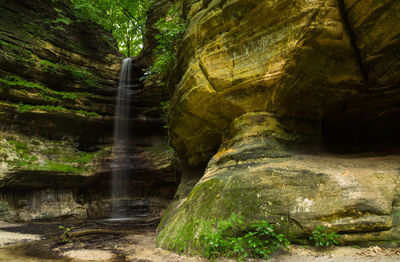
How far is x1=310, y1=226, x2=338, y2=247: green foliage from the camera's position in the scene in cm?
349

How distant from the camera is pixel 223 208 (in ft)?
14.8

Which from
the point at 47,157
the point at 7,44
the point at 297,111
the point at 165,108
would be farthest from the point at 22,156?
the point at 297,111

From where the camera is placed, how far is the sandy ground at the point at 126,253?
3234 millimetres

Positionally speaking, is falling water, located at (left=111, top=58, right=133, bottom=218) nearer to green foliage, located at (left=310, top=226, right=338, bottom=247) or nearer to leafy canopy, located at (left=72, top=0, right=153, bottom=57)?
leafy canopy, located at (left=72, top=0, right=153, bottom=57)

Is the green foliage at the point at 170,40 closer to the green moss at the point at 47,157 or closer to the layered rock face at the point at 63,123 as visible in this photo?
the layered rock face at the point at 63,123

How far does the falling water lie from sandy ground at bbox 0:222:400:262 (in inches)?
248

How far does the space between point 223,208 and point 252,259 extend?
3.35 ft

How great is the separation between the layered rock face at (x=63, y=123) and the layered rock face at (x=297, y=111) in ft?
28.1

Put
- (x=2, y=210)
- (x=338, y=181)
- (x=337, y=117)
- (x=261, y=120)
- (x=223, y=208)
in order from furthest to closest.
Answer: (x=2, y=210), (x=337, y=117), (x=261, y=120), (x=223, y=208), (x=338, y=181)


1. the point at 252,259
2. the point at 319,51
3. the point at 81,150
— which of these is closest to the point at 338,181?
the point at 252,259

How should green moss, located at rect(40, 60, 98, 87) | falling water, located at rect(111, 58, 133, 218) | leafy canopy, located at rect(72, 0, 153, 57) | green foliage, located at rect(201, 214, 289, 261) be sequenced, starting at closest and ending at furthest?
green foliage, located at rect(201, 214, 289, 261) < green moss, located at rect(40, 60, 98, 87) < falling water, located at rect(111, 58, 133, 218) < leafy canopy, located at rect(72, 0, 153, 57)

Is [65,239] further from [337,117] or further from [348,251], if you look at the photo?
[337,117]

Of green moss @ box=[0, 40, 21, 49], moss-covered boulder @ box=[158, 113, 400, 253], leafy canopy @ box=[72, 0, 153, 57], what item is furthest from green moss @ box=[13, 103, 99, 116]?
moss-covered boulder @ box=[158, 113, 400, 253]

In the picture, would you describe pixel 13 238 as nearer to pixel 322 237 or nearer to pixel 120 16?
pixel 322 237
